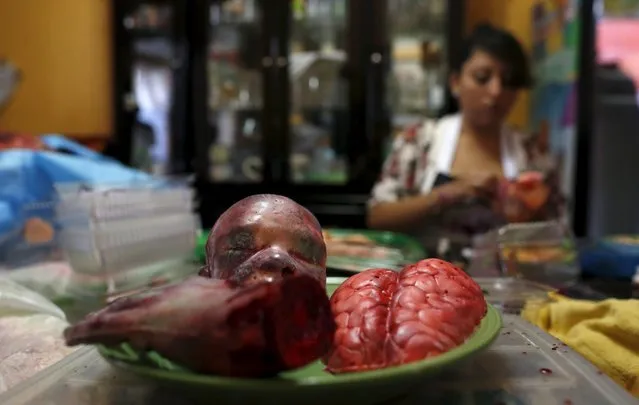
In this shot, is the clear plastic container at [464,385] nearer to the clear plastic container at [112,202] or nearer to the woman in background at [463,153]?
the clear plastic container at [112,202]

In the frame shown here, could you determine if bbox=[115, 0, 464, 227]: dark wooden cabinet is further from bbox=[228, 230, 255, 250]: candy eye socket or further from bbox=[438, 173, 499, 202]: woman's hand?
bbox=[228, 230, 255, 250]: candy eye socket

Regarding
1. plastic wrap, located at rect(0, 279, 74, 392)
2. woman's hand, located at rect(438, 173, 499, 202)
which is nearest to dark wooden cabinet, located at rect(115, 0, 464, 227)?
woman's hand, located at rect(438, 173, 499, 202)

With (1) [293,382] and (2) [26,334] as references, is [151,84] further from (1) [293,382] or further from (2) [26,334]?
(1) [293,382]

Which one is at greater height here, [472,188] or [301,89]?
[301,89]

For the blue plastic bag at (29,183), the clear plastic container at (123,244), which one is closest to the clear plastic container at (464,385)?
the clear plastic container at (123,244)

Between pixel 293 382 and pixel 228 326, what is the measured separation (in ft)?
0.16

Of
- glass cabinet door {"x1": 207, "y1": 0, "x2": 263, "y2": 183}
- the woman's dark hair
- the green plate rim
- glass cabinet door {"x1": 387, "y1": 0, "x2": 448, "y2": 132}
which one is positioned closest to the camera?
the green plate rim

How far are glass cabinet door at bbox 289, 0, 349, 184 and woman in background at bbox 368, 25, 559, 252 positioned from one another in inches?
31.5

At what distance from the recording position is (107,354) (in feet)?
1.36

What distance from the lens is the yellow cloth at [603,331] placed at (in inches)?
21.2

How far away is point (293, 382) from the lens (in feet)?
1.21

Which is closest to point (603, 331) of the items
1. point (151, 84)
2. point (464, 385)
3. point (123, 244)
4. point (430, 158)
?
point (464, 385)

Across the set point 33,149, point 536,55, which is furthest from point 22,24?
Answer: point 536,55

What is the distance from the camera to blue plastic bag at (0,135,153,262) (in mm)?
1051
